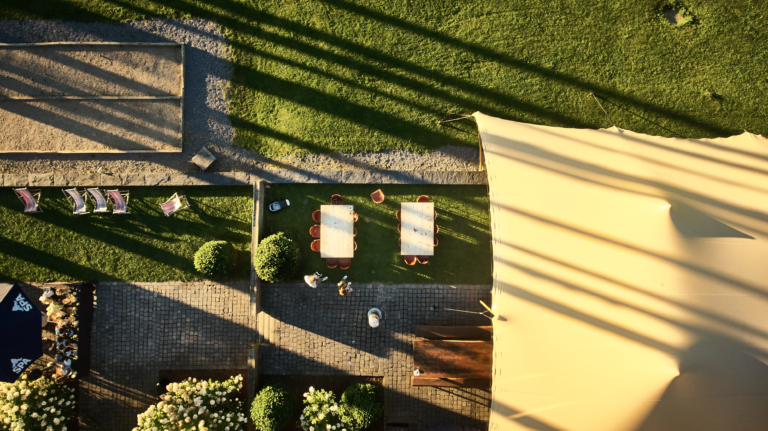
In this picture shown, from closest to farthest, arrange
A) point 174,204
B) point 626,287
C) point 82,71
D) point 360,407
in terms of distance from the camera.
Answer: point 626,287, point 360,407, point 174,204, point 82,71

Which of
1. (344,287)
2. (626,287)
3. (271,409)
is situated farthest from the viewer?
(344,287)

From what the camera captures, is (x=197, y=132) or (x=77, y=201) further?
(x=197, y=132)

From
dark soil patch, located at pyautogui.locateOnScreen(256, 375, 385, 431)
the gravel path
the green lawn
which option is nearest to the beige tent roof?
the green lawn

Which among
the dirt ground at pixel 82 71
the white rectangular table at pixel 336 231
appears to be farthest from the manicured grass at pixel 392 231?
the dirt ground at pixel 82 71

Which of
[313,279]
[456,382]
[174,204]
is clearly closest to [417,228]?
[313,279]

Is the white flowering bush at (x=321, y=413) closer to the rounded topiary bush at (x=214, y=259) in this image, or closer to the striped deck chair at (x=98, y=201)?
the rounded topiary bush at (x=214, y=259)

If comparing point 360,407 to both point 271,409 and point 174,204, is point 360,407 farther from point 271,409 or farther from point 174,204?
point 174,204

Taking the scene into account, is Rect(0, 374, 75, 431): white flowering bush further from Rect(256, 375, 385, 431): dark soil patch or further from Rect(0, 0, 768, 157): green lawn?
Rect(0, 0, 768, 157): green lawn
